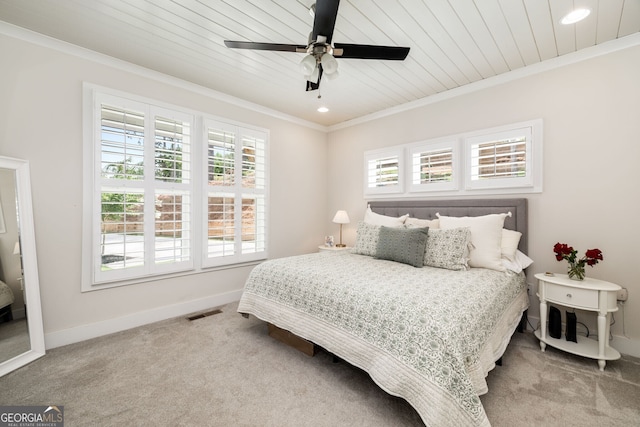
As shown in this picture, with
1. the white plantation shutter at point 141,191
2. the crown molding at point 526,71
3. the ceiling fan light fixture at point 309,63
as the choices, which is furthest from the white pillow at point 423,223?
the white plantation shutter at point 141,191

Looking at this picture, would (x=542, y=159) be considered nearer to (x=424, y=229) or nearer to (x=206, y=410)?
(x=424, y=229)

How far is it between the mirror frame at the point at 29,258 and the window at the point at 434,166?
395 cm

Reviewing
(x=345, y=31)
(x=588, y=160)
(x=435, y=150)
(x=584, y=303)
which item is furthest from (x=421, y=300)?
(x=435, y=150)

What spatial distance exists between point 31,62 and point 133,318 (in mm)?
2475

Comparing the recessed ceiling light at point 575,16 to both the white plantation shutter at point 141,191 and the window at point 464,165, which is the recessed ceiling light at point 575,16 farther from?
the white plantation shutter at point 141,191

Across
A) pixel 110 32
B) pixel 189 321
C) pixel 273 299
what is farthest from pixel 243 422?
pixel 110 32

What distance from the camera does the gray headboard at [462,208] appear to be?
9.27 ft

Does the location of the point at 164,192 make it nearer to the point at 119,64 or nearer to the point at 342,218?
the point at 119,64

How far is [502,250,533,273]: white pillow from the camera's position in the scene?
250cm

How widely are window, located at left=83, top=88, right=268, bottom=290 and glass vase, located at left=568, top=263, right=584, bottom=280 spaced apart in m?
3.39

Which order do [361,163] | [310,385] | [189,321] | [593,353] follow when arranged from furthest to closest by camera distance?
[361,163] → [189,321] → [593,353] → [310,385]

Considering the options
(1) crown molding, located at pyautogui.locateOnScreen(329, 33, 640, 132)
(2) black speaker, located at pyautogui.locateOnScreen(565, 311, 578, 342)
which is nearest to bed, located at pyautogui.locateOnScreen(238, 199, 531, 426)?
(2) black speaker, located at pyautogui.locateOnScreen(565, 311, 578, 342)

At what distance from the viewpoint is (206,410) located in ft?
5.49

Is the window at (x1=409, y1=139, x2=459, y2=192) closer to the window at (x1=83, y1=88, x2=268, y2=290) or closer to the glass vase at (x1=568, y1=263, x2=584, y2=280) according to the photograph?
the glass vase at (x1=568, y1=263, x2=584, y2=280)
